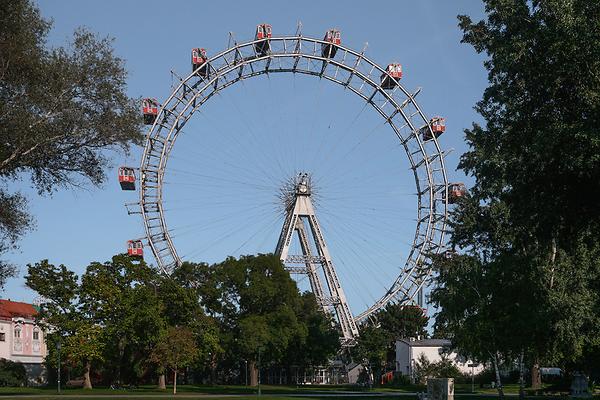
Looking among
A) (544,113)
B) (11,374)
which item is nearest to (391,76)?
(11,374)

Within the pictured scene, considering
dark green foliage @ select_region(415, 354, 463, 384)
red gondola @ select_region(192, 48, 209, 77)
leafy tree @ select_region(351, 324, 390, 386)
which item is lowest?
dark green foliage @ select_region(415, 354, 463, 384)

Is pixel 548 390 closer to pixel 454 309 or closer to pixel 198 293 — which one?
pixel 454 309

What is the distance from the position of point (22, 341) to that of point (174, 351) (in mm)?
31680

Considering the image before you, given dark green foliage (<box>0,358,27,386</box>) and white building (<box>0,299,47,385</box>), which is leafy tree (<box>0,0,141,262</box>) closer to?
dark green foliage (<box>0,358,27,386</box>)

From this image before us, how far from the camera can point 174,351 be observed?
66.8 metres

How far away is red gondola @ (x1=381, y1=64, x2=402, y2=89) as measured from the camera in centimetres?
7938

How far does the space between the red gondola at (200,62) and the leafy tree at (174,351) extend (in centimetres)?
2315

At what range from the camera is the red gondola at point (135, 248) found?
242ft

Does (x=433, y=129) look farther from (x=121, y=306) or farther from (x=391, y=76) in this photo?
(x=121, y=306)

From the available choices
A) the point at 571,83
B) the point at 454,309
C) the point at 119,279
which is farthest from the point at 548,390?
the point at 571,83

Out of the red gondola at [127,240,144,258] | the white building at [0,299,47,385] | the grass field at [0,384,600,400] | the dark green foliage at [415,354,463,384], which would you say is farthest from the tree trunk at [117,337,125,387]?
the dark green foliage at [415,354,463,384]

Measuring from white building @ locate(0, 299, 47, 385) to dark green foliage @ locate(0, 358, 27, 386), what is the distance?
8.11 m

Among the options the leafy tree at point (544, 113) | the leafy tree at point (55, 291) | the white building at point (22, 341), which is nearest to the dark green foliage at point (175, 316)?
the leafy tree at point (55, 291)

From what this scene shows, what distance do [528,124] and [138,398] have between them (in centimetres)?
2954
